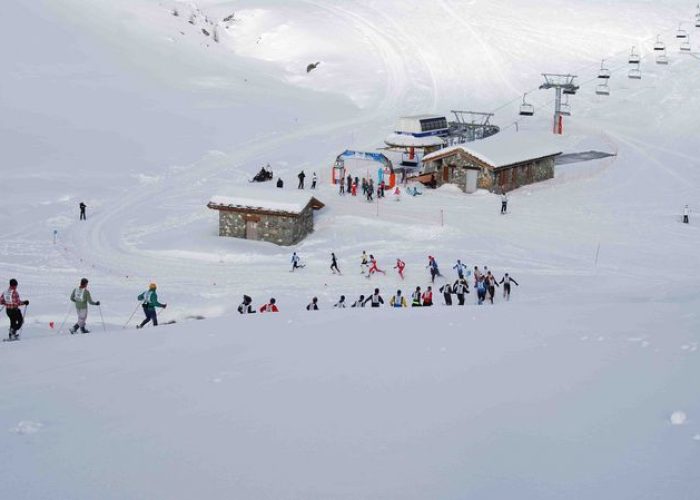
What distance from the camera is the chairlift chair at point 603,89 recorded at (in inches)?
2222

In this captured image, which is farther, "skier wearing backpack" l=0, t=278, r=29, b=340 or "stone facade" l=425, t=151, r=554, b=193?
"stone facade" l=425, t=151, r=554, b=193

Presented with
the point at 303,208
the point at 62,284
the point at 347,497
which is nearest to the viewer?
the point at 347,497

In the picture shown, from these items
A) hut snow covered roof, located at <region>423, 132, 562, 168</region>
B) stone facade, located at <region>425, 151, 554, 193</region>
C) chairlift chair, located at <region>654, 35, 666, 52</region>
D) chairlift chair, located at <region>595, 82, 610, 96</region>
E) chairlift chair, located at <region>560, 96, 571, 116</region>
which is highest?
chairlift chair, located at <region>654, 35, 666, 52</region>

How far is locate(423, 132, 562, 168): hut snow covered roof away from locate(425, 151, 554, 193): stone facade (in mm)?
203

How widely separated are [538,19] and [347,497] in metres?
77.2

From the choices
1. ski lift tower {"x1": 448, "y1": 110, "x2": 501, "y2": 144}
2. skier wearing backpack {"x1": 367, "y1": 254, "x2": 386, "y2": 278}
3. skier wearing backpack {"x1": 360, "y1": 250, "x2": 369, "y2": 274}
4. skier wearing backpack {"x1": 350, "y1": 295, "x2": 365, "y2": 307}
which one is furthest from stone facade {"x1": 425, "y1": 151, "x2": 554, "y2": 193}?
→ skier wearing backpack {"x1": 350, "y1": 295, "x2": 365, "y2": 307}

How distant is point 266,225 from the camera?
2995 cm

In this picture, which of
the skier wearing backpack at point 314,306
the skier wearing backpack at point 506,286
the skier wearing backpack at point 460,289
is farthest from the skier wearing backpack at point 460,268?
the skier wearing backpack at point 314,306

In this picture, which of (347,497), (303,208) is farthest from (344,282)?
(347,497)

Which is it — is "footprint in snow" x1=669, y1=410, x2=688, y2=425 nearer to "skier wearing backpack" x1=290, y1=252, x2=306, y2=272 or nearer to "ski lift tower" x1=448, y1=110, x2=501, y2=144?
"skier wearing backpack" x1=290, y1=252, x2=306, y2=272

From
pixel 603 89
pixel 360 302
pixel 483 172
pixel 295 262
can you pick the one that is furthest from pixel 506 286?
pixel 603 89

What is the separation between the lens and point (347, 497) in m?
6.61

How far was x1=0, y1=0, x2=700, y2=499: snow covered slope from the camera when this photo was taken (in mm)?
7309

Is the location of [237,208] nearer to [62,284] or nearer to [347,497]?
[62,284]
